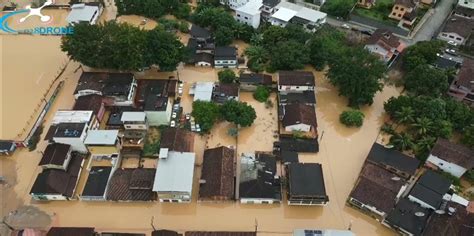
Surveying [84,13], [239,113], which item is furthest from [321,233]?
[84,13]

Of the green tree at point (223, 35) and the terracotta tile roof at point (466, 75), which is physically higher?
the green tree at point (223, 35)

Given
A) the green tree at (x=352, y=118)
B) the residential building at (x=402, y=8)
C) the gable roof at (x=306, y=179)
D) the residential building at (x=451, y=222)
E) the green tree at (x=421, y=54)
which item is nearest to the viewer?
the residential building at (x=451, y=222)

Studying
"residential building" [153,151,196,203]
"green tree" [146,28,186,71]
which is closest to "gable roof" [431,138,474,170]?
"residential building" [153,151,196,203]

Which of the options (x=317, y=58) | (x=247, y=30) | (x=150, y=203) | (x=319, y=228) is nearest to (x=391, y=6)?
(x=317, y=58)

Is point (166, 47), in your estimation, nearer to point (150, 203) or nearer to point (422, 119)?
point (150, 203)

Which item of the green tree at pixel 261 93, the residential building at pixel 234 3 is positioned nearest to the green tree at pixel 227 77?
the green tree at pixel 261 93

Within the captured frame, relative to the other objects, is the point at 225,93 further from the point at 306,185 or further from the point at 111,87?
the point at 306,185

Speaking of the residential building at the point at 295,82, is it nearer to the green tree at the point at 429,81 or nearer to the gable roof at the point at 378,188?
the green tree at the point at 429,81
